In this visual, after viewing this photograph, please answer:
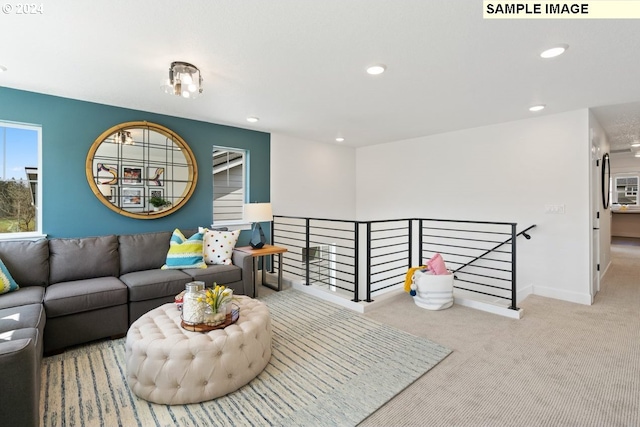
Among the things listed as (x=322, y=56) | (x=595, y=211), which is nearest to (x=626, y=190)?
(x=595, y=211)

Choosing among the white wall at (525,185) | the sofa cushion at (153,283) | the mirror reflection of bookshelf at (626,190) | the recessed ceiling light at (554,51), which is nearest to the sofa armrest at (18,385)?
the sofa cushion at (153,283)

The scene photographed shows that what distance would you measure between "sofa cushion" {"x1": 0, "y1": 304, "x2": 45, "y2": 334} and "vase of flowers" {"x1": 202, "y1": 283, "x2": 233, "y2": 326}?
1131 millimetres

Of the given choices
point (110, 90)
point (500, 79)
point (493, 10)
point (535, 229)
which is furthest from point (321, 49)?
point (535, 229)

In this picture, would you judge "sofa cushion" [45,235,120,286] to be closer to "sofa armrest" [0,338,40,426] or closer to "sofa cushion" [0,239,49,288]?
"sofa cushion" [0,239,49,288]

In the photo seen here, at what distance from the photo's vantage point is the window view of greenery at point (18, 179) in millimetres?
3234

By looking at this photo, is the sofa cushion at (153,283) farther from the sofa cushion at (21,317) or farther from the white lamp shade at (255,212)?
the white lamp shade at (255,212)

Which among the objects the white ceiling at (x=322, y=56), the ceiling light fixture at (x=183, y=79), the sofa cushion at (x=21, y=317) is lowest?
the sofa cushion at (x=21, y=317)

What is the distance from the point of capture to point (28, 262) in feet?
9.45

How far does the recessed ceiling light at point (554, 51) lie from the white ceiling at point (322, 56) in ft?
0.21

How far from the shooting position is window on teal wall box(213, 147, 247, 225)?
4762 mm

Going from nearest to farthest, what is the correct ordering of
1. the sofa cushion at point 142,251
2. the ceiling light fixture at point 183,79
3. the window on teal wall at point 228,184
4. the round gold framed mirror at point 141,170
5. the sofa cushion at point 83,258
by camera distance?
1. the ceiling light fixture at point 183,79
2. the sofa cushion at point 83,258
3. the sofa cushion at point 142,251
4. the round gold framed mirror at point 141,170
5. the window on teal wall at point 228,184

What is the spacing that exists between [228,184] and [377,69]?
3107mm

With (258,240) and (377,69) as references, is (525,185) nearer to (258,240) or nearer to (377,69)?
(377,69)

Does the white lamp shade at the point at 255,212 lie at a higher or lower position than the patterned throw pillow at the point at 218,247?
higher
